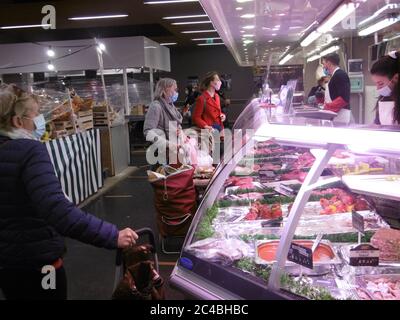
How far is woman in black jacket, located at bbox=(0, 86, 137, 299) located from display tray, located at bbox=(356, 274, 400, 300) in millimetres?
1099

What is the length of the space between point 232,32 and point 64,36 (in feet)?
25.7

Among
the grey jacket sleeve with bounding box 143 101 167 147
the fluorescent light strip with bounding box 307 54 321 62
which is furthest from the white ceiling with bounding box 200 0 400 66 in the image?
the fluorescent light strip with bounding box 307 54 321 62

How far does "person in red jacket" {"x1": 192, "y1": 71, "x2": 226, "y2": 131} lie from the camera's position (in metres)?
6.95

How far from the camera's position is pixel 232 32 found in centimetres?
998

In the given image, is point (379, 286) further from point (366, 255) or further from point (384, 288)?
point (366, 255)

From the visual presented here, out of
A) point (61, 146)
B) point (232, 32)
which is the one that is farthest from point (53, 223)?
point (232, 32)

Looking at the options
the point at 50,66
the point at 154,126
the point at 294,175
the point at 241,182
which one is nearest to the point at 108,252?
the point at 154,126

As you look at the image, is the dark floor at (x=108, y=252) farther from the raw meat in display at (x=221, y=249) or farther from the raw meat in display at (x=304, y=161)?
the raw meat in display at (x=304, y=161)

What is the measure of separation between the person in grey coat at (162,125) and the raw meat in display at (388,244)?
309cm

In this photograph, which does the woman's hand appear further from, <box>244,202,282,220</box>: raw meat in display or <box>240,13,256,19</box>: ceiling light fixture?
<box>240,13,256,19</box>: ceiling light fixture

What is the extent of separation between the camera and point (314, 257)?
7.23 feet
